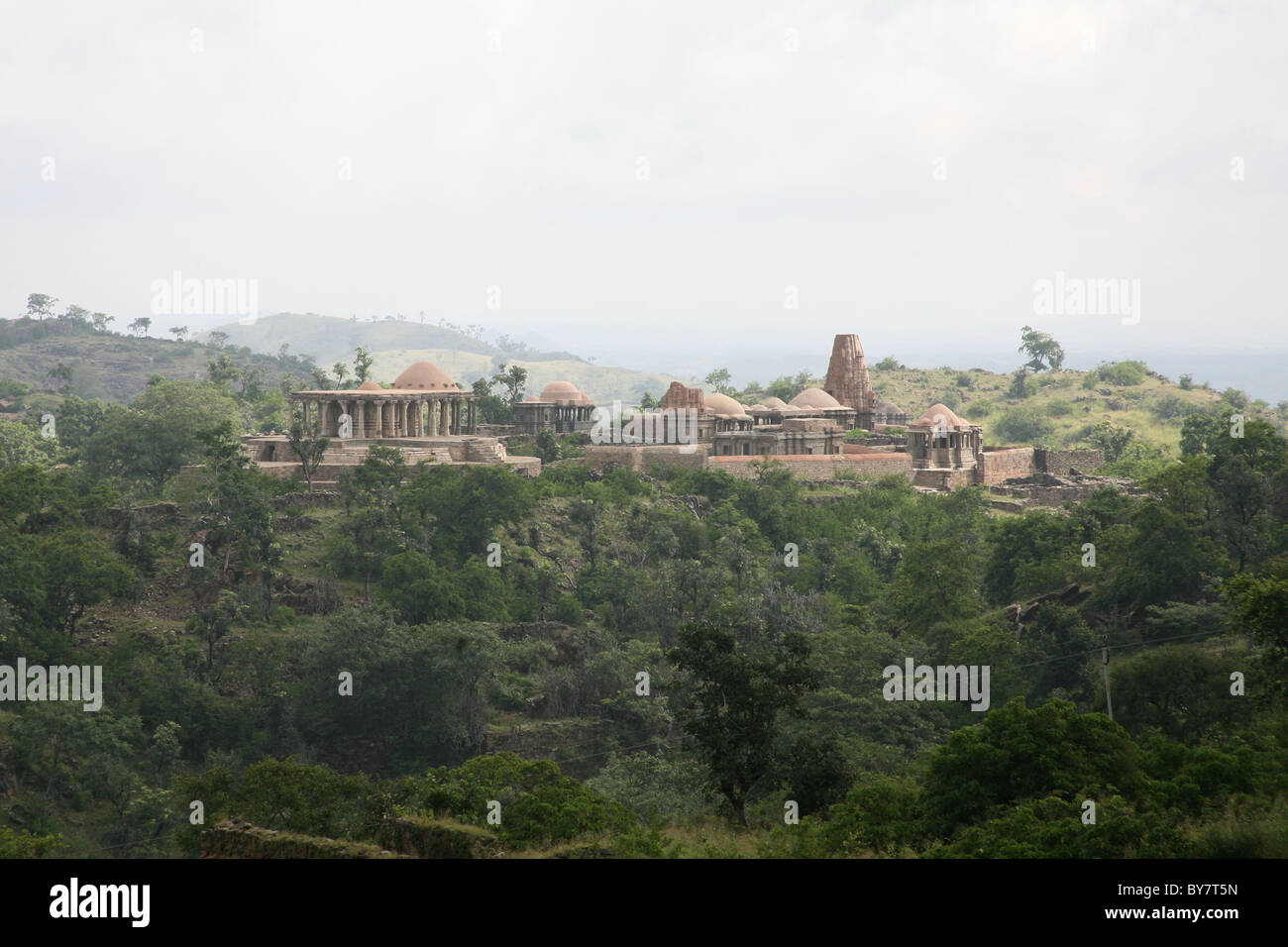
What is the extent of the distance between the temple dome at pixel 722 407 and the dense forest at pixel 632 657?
8.55 meters

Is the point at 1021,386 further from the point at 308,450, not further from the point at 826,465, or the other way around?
the point at 308,450

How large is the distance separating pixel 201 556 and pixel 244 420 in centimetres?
3447

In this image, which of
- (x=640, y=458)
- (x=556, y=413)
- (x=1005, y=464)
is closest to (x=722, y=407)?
(x=556, y=413)

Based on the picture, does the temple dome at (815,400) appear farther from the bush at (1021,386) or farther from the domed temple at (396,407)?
the bush at (1021,386)

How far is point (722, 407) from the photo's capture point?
78312mm

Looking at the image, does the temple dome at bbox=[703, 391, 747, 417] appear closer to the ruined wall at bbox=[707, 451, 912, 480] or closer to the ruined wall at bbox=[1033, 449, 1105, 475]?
the ruined wall at bbox=[707, 451, 912, 480]

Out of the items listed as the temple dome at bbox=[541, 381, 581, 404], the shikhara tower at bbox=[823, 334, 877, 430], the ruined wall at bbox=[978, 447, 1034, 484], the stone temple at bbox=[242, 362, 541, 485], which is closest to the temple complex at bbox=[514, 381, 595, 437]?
the temple dome at bbox=[541, 381, 581, 404]

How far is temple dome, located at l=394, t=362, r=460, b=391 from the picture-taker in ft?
233

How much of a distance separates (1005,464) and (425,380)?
3108 centimetres

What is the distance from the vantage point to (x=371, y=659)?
5091 centimetres

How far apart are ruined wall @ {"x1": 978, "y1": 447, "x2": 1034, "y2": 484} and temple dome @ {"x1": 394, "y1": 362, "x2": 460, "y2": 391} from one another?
27.8 meters

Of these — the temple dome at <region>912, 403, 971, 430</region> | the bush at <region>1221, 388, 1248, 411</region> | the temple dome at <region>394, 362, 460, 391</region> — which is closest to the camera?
the temple dome at <region>394, 362, 460, 391</region>
